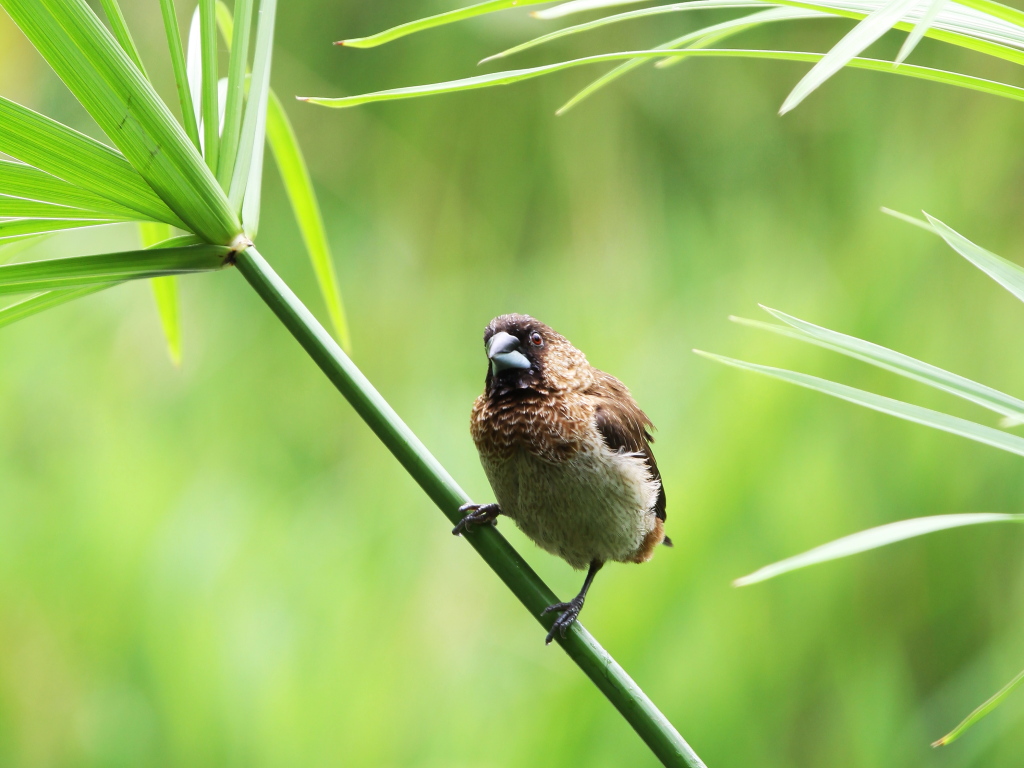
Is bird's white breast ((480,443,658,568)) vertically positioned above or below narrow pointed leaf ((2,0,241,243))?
below

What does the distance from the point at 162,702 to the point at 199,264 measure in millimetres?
1671

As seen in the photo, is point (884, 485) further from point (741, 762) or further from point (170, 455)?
point (170, 455)

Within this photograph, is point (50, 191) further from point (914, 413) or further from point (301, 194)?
point (914, 413)

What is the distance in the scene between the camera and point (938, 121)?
288 cm

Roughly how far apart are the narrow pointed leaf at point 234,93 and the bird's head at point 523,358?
54cm

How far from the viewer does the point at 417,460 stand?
83cm

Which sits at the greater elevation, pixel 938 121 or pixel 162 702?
pixel 162 702

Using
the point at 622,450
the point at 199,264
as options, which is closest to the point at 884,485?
the point at 622,450

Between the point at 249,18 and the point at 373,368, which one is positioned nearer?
the point at 249,18

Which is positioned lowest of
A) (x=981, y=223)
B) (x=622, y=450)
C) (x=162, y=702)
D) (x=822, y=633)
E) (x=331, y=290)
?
(x=822, y=633)

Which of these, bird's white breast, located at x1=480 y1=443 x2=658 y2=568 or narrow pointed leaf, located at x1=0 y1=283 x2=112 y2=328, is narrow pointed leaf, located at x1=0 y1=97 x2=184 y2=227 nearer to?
narrow pointed leaf, located at x1=0 y1=283 x2=112 y2=328

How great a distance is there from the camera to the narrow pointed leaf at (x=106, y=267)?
78cm

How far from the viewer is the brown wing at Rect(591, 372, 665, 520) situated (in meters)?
1.43

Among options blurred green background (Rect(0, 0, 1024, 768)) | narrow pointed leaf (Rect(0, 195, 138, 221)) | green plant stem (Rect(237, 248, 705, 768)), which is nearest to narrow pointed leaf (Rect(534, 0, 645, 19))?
green plant stem (Rect(237, 248, 705, 768))
